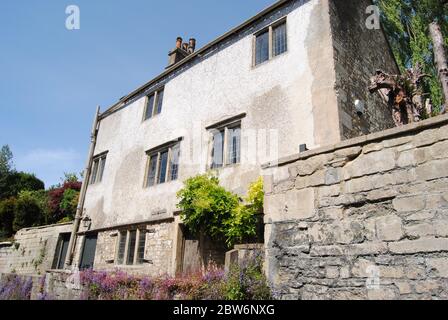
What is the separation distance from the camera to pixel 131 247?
11250 mm

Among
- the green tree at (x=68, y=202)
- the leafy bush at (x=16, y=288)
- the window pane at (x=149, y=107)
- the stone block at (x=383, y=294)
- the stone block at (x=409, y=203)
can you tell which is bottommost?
the leafy bush at (x=16, y=288)

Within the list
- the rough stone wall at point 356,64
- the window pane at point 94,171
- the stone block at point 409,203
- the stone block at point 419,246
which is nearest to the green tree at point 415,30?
the rough stone wall at point 356,64

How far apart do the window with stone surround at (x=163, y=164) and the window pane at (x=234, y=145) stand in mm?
2342

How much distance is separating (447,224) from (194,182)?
6.13 metres

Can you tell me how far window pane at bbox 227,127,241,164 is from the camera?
9047 mm

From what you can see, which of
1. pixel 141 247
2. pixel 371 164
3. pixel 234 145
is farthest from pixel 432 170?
pixel 141 247

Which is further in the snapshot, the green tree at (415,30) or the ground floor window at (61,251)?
the ground floor window at (61,251)

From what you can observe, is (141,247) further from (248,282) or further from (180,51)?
(180,51)

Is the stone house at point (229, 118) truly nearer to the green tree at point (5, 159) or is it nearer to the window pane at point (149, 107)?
the window pane at point (149, 107)

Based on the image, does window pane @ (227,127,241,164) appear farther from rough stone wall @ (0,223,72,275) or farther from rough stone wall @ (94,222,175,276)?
rough stone wall @ (0,223,72,275)

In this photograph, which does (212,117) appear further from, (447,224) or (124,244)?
(447,224)

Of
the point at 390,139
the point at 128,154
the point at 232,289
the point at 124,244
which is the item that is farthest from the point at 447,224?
the point at 128,154

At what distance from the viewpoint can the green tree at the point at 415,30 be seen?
41.3ft

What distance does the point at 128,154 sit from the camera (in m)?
13.0
